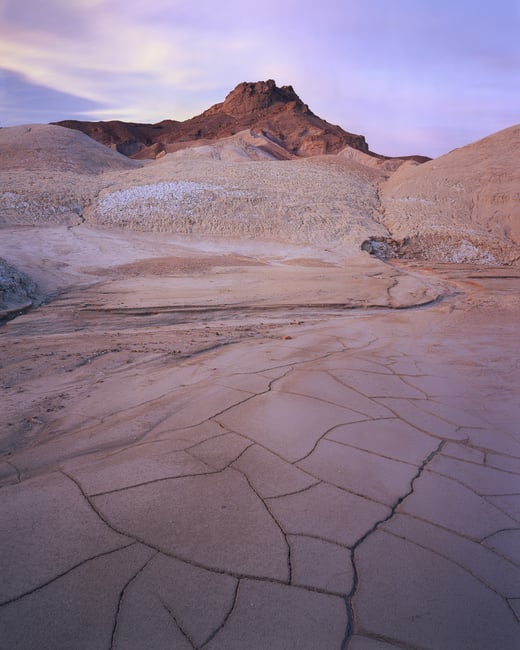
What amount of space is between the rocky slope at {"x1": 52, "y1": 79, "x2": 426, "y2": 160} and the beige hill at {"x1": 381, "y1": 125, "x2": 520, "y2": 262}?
3545 centimetres

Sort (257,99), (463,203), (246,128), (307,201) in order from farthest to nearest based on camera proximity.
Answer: (257,99)
(246,128)
(463,203)
(307,201)

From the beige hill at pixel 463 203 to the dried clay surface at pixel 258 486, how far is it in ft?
29.1

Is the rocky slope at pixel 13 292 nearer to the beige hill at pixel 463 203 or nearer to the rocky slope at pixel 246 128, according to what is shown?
the beige hill at pixel 463 203

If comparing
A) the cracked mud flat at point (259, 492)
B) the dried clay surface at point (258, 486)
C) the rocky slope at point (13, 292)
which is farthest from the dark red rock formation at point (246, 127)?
the cracked mud flat at point (259, 492)

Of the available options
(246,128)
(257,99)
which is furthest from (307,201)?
(257,99)

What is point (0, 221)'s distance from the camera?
1239cm

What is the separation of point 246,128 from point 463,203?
162 ft

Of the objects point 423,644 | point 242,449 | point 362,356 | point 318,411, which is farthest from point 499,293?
point 423,644

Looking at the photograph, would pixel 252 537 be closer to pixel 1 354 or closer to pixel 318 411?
pixel 318 411

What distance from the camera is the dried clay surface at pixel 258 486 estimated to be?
4.79 feet

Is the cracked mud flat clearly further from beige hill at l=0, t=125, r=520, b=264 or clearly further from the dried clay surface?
beige hill at l=0, t=125, r=520, b=264

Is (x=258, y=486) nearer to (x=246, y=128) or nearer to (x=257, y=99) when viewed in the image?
(x=246, y=128)

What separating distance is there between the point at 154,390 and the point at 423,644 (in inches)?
93.8

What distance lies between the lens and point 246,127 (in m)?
61.5
